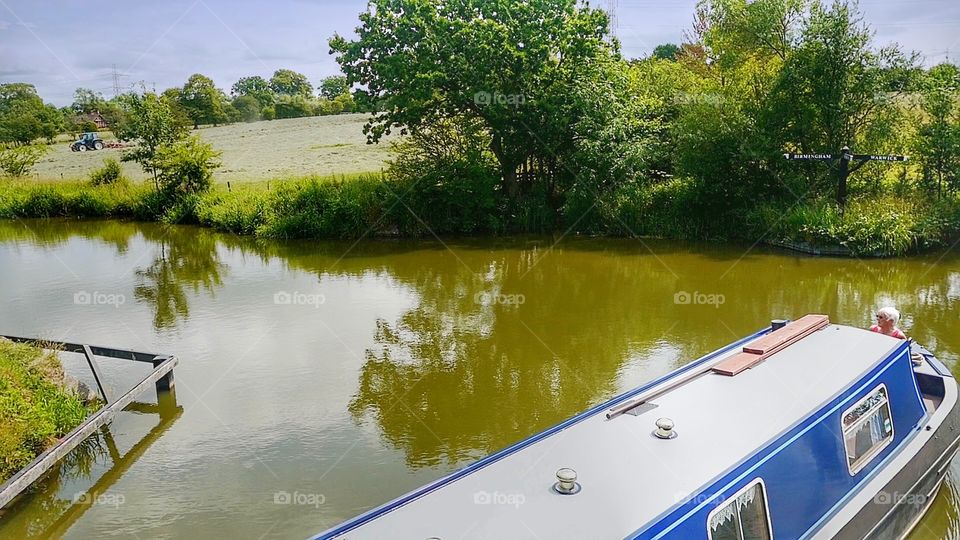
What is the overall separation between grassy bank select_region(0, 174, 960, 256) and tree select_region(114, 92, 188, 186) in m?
1.45

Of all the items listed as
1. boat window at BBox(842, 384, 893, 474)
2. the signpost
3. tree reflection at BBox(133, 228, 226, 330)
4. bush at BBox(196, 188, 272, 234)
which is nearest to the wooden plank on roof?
boat window at BBox(842, 384, 893, 474)

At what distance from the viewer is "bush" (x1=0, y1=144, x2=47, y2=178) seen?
30.1 meters

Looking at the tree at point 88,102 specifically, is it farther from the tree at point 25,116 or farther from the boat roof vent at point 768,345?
the boat roof vent at point 768,345

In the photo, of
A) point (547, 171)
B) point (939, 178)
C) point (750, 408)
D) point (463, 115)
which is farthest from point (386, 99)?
point (750, 408)

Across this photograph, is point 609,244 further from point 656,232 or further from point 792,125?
point 792,125

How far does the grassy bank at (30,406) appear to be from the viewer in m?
7.05

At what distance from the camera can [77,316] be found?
43.3 feet

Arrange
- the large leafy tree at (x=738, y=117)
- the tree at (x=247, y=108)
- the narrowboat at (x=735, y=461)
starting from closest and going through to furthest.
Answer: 1. the narrowboat at (x=735, y=461)
2. the large leafy tree at (x=738, y=117)
3. the tree at (x=247, y=108)

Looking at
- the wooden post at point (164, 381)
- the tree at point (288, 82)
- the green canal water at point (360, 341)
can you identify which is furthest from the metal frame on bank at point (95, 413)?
the tree at point (288, 82)

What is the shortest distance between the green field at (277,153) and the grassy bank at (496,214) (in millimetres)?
3985

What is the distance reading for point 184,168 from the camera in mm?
24953

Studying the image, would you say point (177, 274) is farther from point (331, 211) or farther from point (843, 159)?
point (843, 159)

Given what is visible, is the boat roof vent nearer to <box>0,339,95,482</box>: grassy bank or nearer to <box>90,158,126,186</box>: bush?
<box>0,339,95,482</box>: grassy bank

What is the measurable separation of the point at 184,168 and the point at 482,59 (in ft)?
39.5
